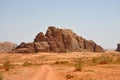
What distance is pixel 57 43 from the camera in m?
123

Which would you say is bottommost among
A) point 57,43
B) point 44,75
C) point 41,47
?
point 44,75

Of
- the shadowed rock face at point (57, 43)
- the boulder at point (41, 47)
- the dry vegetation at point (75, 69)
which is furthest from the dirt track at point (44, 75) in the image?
the shadowed rock face at point (57, 43)

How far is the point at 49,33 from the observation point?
404 ft

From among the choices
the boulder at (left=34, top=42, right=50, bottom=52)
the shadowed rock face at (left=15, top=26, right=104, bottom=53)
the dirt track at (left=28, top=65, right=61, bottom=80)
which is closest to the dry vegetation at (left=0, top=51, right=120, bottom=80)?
the dirt track at (left=28, top=65, right=61, bottom=80)

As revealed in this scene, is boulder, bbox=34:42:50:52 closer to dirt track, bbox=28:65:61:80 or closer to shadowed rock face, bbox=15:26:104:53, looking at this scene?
shadowed rock face, bbox=15:26:104:53

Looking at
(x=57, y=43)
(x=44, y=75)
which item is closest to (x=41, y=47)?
(x=57, y=43)

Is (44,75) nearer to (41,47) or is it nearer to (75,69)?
(75,69)

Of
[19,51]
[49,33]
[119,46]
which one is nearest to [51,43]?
[49,33]

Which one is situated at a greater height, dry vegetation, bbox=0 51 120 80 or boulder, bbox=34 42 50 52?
boulder, bbox=34 42 50 52

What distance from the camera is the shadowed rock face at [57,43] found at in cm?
11561

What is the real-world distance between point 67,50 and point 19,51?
21487 millimetres

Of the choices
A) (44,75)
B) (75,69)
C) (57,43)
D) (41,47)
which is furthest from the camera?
(57,43)

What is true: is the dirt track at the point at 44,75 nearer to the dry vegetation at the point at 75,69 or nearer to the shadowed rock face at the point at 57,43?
the dry vegetation at the point at 75,69

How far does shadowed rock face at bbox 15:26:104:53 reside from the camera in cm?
11561
